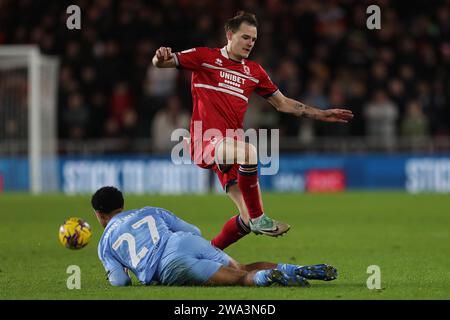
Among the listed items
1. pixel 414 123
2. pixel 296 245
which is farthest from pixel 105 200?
pixel 414 123

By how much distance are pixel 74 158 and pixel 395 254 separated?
1299 centimetres

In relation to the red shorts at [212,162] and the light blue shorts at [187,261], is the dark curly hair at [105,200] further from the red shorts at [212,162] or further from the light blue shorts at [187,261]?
the red shorts at [212,162]

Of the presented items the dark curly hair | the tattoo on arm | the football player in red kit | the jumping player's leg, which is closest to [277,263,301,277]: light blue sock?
the football player in red kit

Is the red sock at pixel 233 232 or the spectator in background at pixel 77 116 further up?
the spectator in background at pixel 77 116

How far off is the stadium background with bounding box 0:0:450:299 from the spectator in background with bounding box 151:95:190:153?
0.04 meters

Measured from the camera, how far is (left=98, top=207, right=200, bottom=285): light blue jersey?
7844 millimetres

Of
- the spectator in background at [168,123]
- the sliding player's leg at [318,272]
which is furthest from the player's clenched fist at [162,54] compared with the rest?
the spectator in background at [168,123]

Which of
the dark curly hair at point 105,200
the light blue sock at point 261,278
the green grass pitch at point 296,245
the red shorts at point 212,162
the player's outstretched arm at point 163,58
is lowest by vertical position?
the green grass pitch at point 296,245

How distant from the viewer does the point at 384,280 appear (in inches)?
334

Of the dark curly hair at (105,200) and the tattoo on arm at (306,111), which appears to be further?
the tattoo on arm at (306,111)

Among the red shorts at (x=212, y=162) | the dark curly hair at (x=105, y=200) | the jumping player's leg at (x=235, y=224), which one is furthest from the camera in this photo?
the jumping player's leg at (x=235, y=224)

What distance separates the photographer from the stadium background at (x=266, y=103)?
2211 centimetres

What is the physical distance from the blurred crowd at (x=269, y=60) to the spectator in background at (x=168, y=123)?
0.03m
